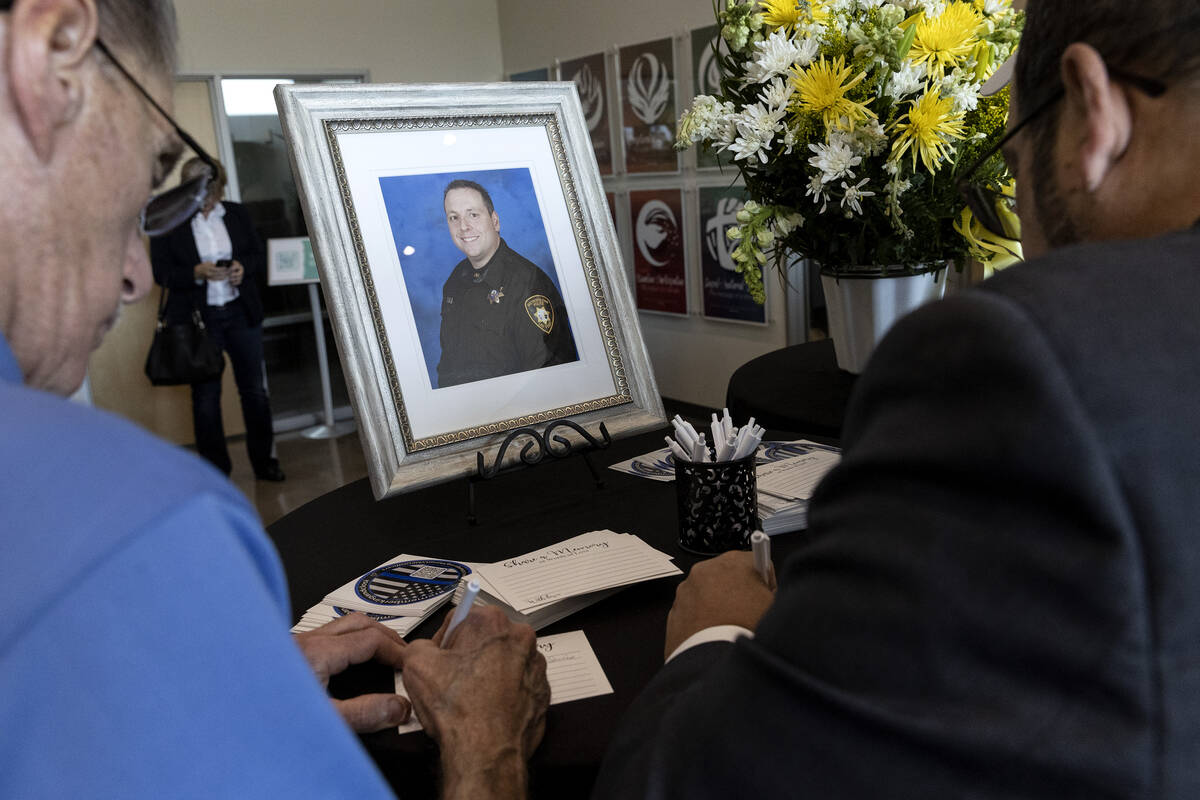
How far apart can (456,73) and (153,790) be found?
20.8 ft

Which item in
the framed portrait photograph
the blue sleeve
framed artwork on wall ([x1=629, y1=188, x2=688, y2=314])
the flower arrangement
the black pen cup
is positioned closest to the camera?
the blue sleeve

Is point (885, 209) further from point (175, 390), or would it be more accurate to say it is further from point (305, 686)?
point (175, 390)

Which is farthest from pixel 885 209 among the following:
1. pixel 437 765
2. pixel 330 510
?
pixel 437 765

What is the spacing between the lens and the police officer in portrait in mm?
1512

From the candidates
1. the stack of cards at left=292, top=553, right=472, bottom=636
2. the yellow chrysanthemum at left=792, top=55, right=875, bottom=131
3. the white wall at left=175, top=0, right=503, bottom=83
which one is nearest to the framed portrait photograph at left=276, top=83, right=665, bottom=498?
the stack of cards at left=292, top=553, right=472, bottom=636

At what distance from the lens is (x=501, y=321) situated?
156 centimetres

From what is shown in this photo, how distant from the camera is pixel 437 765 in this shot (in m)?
0.89

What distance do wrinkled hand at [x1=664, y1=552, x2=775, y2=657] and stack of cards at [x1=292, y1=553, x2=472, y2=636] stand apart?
1.07 ft

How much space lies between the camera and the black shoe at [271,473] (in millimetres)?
4930

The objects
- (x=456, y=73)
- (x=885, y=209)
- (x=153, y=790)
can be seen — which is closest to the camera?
(x=153, y=790)

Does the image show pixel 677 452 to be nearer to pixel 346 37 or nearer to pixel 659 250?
pixel 659 250

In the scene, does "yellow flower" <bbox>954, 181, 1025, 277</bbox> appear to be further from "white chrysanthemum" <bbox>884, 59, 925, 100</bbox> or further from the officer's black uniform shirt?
the officer's black uniform shirt

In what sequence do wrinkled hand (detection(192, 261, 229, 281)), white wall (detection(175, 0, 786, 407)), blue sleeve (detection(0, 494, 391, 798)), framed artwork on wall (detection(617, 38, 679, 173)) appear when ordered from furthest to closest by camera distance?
white wall (detection(175, 0, 786, 407))
framed artwork on wall (detection(617, 38, 679, 173))
wrinkled hand (detection(192, 261, 229, 281))
blue sleeve (detection(0, 494, 391, 798))

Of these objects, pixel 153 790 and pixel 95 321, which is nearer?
pixel 153 790
